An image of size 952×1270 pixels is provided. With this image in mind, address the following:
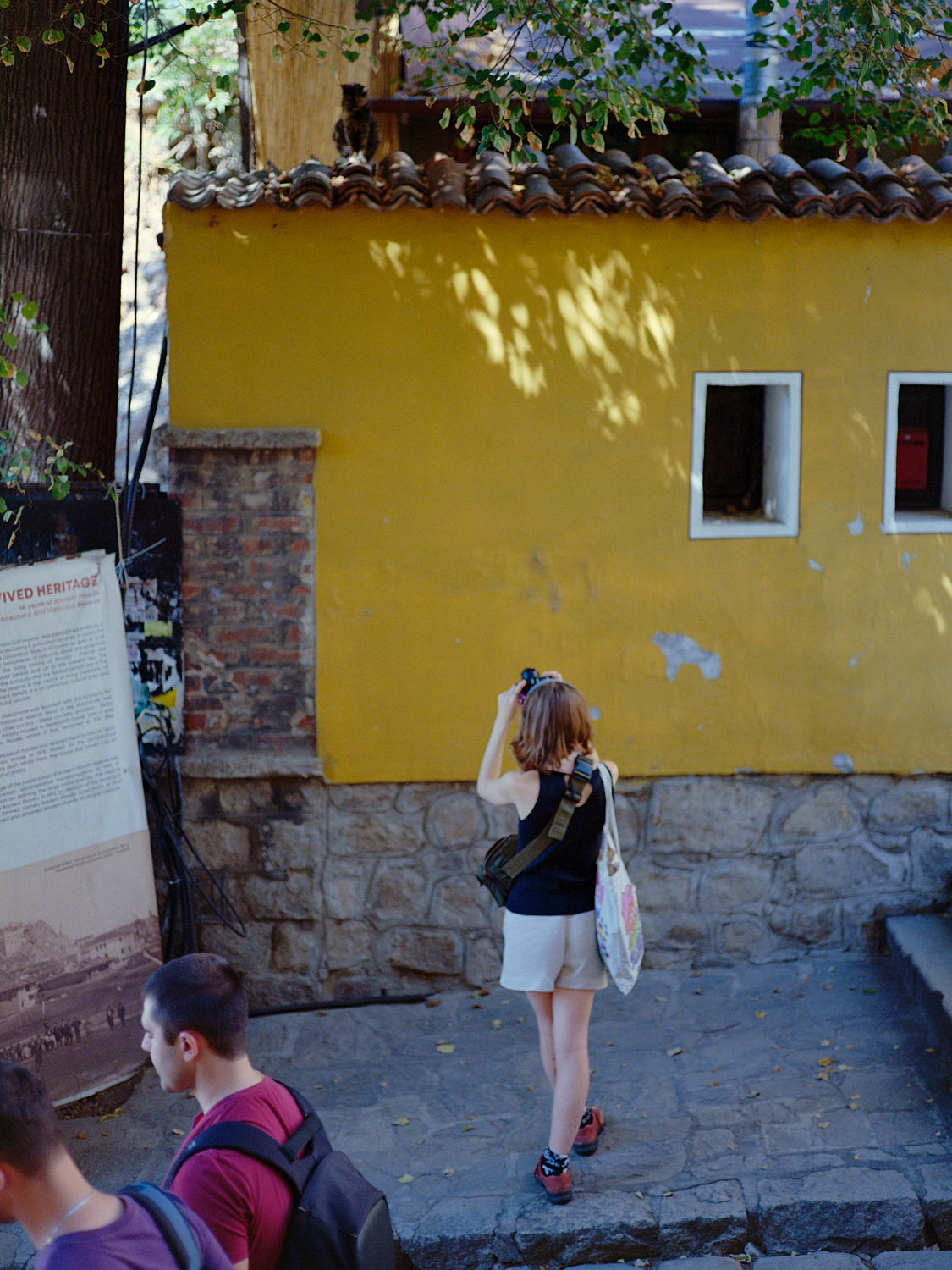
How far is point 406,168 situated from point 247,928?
358cm

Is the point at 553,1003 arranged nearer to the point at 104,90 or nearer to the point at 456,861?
the point at 456,861

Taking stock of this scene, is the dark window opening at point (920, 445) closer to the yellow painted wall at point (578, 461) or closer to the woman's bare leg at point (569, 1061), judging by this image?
the yellow painted wall at point (578, 461)

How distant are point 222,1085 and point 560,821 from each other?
1.69 meters

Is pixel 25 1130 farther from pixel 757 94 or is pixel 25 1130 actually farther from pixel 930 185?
pixel 757 94

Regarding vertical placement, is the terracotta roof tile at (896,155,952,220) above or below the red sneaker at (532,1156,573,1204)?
above

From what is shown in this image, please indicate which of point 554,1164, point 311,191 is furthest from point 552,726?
point 311,191

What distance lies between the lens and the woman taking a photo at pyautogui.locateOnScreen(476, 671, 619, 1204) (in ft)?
13.3

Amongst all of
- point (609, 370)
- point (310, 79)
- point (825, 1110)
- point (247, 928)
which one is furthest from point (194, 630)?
point (310, 79)

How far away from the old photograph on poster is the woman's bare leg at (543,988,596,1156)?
71.7 inches

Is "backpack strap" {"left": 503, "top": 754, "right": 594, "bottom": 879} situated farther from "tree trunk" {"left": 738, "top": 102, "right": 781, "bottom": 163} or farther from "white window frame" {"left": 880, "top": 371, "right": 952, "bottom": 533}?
"tree trunk" {"left": 738, "top": 102, "right": 781, "bottom": 163}

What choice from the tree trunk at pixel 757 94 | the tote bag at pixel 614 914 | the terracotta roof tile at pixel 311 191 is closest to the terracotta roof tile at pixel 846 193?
the terracotta roof tile at pixel 311 191

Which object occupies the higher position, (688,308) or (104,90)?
(104,90)

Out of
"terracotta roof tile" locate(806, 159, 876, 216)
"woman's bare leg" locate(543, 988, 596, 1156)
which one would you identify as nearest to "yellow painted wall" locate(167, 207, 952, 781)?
"terracotta roof tile" locate(806, 159, 876, 216)

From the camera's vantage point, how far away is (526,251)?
17.9 feet
